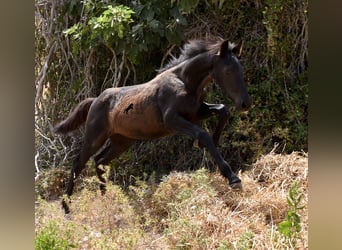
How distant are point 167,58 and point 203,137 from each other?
8.73 ft

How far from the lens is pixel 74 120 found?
5582 mm

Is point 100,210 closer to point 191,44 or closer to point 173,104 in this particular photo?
point 173,104

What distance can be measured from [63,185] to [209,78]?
2610 millimetres

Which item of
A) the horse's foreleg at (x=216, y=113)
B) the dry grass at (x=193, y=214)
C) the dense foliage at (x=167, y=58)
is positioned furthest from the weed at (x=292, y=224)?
the dense foliage at (x=167, y=58)

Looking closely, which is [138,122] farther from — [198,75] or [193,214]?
[193,214]

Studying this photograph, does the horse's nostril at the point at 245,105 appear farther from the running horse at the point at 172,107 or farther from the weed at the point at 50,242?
the weed at the point at 50,242

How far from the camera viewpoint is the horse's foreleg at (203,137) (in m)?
4.26

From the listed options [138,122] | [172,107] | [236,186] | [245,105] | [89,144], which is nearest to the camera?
[236,186]

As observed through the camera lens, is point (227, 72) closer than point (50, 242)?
No

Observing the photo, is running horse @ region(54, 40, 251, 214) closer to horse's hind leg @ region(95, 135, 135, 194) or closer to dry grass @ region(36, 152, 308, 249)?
horse's hind leg @ region(95, 135, 135, 194)

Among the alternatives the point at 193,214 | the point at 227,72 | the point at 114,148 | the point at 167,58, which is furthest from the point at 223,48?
the point at 167,58

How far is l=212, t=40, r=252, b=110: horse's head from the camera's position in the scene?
14.4ft
